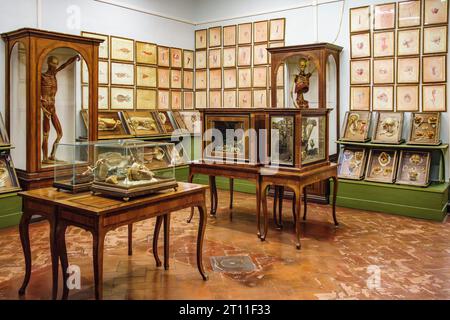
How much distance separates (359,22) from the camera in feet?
21.9

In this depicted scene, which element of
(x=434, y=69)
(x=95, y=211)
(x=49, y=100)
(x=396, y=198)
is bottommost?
(x=396, y=198)

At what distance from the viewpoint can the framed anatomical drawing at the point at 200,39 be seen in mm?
8570

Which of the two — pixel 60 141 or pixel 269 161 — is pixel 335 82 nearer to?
pixel 269 161

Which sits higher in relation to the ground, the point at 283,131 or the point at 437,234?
the point at 283,131

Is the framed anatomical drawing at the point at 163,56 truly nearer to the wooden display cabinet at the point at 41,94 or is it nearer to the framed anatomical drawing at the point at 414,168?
the wooden display cabinet at the point at 41,94

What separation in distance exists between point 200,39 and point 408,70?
4.09 meters

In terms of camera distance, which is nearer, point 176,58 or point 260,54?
point 260,54

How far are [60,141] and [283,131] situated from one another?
10.0 ft

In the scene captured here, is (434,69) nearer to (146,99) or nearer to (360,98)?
(360,98)

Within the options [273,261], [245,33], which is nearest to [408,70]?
[245,33]

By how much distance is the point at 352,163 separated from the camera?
6586mm

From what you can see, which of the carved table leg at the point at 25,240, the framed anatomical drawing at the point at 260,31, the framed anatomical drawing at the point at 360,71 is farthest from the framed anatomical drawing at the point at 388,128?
the carved table leg at the point at 25,240

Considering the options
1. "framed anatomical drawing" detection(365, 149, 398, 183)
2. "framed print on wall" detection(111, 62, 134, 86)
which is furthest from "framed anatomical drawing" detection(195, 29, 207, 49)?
"framed anatomical drawing" detection(365, 149, 398, 183)

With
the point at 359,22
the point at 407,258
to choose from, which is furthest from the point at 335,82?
the point at 407,258
